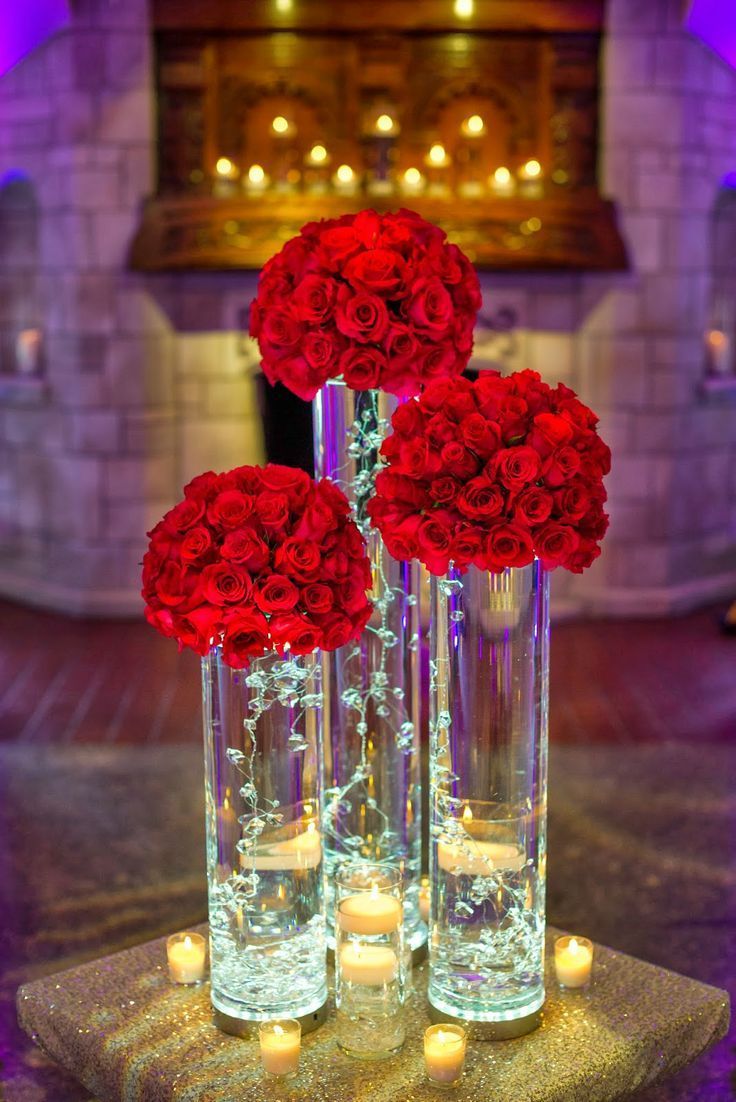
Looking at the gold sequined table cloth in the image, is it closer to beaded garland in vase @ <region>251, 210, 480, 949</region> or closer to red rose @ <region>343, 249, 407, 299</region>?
beaded garland in vase @ <region>251, 210, 480, 949</region>

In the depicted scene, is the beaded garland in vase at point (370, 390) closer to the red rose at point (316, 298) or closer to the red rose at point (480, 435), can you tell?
the red rose at point (316, 298)

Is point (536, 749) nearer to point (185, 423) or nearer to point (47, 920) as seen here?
point (47, 920)

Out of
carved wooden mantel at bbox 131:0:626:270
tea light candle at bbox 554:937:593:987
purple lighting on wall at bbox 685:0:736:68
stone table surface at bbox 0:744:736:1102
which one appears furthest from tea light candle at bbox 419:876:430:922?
purple lighting on wall at bbox 685:0:736:68

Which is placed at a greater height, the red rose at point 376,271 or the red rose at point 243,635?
the red rose at point 376,271

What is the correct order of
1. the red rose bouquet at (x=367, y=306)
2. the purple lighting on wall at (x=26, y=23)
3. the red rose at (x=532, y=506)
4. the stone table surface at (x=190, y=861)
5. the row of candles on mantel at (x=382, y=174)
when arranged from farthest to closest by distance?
the row of candles on mantel at (x=382, y=174)
the purple lighting on wall at (x=26, y=23)
the stone table surface at (x=190, y=861)
the red rose bouquet at (x=367, y=306)
the red rose at (x=532, y=506)

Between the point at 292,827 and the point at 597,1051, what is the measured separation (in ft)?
1.55

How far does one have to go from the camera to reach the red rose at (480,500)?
5.31ft

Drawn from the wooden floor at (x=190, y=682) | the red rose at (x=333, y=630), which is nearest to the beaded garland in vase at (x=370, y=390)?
the red rose at (x=333, y=630)

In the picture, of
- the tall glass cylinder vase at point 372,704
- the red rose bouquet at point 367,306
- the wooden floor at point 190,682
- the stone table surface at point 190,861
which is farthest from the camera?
the wooden floor at point 190,682

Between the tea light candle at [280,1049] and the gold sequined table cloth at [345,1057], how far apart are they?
0.05 feet

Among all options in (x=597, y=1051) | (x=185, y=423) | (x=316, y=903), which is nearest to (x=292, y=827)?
(x=316, y=903)

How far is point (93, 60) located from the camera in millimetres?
5062

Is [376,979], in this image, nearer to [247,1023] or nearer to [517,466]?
[247,1023]

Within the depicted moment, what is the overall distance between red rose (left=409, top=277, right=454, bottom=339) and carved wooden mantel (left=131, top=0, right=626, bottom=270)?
127 inches
